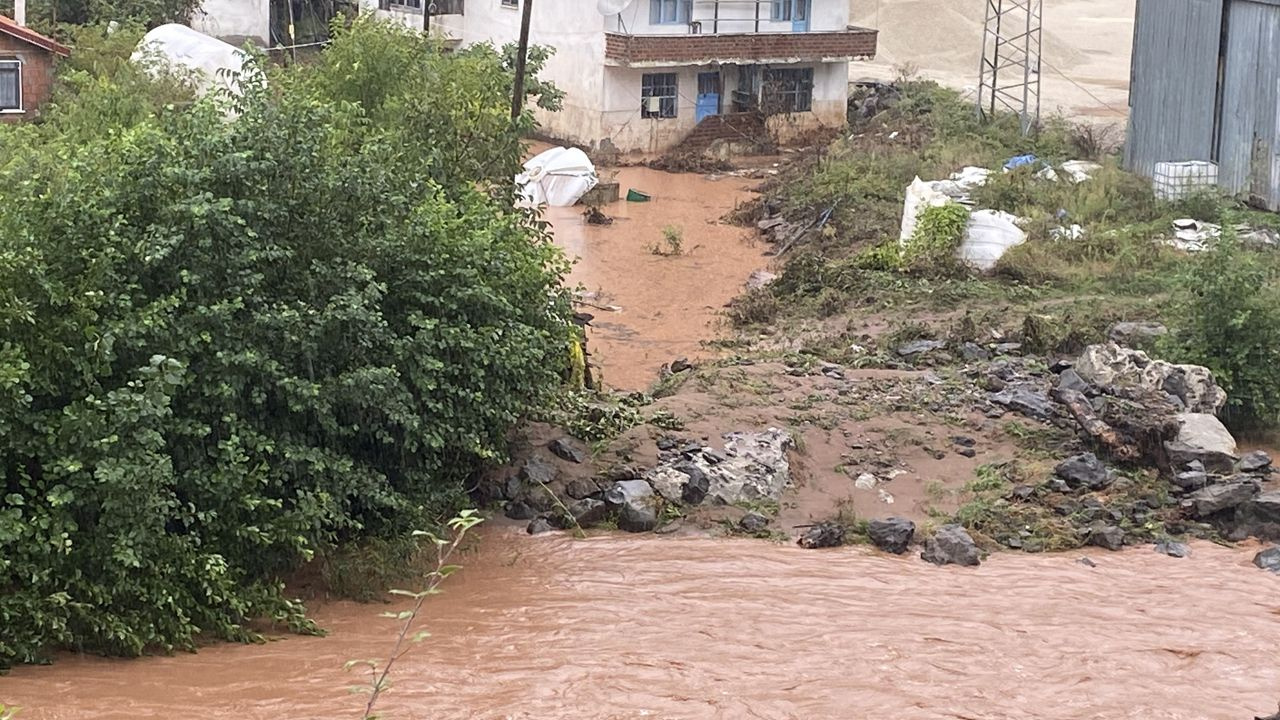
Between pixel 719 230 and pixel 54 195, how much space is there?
15152 mm

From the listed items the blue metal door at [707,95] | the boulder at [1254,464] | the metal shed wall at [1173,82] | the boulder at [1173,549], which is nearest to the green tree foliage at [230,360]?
the boulder at [1173,549]

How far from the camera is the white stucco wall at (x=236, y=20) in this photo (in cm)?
3278

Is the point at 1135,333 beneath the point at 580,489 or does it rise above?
above

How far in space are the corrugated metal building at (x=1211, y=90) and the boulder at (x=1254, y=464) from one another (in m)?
8.65

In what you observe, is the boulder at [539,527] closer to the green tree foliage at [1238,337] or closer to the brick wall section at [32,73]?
the green tree foliage at [1238,337]

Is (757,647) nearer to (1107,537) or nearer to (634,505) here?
(634,505)

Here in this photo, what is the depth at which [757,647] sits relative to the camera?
28.1 ft

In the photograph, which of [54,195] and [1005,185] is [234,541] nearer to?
[54,195]

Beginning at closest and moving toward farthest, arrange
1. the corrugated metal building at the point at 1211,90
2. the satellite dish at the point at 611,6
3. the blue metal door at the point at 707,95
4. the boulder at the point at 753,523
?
1. the boulder at the point at 753,523
2. the corrugated metal building at the point at 1211,90
3. the satellite dish at the point at 611,6
4. the blue metal door at the point at 707,95

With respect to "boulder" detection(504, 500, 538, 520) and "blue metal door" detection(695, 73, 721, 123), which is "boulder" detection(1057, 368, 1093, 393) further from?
"blue metal door" detection(695, 73, 721, 123)

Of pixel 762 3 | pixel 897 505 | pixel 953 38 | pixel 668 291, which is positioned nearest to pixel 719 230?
pixel 668 291

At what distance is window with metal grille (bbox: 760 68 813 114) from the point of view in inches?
1195

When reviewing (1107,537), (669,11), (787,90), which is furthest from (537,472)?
(787,90)

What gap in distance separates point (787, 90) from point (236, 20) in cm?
1212
